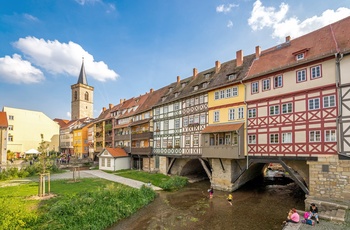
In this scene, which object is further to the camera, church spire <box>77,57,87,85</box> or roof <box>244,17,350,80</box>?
church spire <box>77,57,87,85</box>

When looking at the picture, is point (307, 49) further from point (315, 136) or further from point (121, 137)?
point (121, 137)

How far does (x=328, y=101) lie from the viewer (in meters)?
14.2

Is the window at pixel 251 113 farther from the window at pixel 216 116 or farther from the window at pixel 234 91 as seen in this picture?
the window at pixel 216 116

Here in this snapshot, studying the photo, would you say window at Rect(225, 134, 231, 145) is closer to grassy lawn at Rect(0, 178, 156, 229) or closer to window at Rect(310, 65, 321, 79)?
window at Rect(310, 65, 321, 79)

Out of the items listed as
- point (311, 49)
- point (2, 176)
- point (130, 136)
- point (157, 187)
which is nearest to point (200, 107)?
point (157, 187)

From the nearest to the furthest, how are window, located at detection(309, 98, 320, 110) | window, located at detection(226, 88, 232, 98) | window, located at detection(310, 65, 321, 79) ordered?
window, located at detection(309, 98, 320, 110), window, located at detection(310, 65, 321, 79), window, located at detection(226, 88, 232, 98)

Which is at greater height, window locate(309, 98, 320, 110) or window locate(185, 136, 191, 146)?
window locate(309, 98, 320, 110)

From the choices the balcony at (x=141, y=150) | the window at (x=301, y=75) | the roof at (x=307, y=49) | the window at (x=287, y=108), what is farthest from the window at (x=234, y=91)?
the balcony at (x=141, y=150)

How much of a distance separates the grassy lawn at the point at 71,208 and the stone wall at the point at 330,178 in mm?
12494

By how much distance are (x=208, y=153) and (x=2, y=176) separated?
2418cm

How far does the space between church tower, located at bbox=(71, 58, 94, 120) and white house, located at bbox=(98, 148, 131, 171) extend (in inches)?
1497

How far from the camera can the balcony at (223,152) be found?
18266 millimetres

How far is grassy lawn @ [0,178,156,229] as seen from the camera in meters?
10.4

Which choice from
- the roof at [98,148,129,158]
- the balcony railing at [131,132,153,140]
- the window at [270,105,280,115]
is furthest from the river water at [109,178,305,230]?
the roof at [98,148,129,158]
